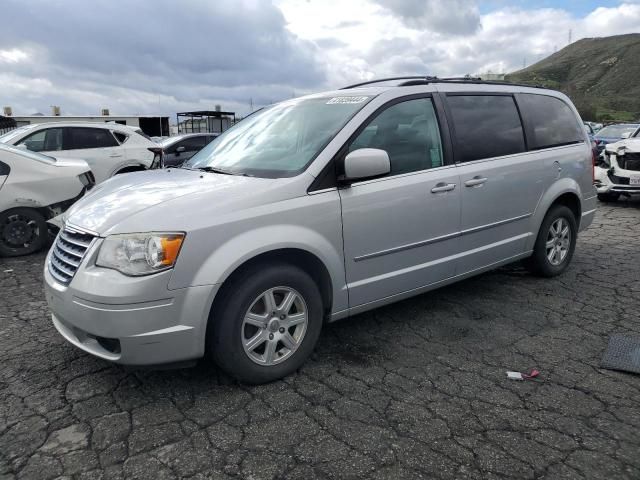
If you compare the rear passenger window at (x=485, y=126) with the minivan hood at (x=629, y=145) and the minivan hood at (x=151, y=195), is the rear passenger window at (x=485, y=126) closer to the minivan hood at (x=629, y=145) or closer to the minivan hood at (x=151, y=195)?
the minivan hood at (x=151, y=195)

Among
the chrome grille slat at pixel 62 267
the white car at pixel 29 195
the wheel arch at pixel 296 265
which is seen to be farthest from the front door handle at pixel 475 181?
the white car at pixel 29 195

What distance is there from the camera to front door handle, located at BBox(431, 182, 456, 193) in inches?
149

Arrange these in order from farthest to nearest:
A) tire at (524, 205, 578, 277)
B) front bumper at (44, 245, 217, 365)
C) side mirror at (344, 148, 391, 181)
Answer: tire at (524, 205, 578, 277) < side mirror at (344, 148, 391, 181) < front bumper at (44, 245, 217, 365)

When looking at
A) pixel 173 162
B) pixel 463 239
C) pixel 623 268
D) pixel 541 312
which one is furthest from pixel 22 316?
pixel 173 162

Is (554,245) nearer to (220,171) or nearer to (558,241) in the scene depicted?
(558,241)

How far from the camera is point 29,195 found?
6262 millimetres

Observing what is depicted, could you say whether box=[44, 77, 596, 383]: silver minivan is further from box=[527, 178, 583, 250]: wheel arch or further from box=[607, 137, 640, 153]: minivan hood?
box=[607, 137, 640, 153]: minivan hood

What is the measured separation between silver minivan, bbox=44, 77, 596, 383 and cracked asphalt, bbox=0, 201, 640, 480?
33cm

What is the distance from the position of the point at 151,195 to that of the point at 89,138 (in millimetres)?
7364

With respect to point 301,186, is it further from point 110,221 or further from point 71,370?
point 71,370

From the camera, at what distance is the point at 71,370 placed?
3.35m

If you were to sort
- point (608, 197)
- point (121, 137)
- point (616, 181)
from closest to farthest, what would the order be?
point (616, 181), point (121, 137), point (608, 197)

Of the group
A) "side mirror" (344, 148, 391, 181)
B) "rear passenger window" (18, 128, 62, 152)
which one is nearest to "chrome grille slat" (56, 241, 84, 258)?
"side mirror" (344, 148, 391, 181)

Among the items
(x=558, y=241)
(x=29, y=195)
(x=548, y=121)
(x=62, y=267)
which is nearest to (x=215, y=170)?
(x=62, y=267)
